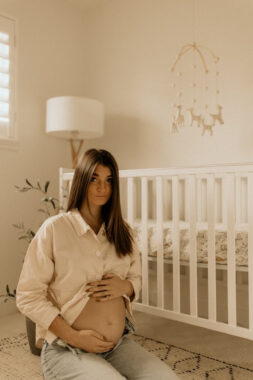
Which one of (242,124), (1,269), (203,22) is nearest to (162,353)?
(1,269)

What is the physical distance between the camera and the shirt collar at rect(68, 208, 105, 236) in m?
1.29

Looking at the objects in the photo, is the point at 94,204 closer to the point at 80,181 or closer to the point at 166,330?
the point at 80,181

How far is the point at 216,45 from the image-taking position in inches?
100

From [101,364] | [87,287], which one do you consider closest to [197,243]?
[87,287]

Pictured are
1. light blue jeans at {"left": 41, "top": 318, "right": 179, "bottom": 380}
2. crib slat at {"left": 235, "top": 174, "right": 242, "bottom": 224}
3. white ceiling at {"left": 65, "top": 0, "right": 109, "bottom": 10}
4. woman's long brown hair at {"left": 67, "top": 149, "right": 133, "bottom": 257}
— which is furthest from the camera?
white ceiling at {"left": 65, "top": 0, "right": 109, "bottom": 10}

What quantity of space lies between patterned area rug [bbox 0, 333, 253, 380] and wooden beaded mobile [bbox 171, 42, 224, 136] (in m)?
1.33

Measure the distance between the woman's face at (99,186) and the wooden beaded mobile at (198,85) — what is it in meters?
1.24

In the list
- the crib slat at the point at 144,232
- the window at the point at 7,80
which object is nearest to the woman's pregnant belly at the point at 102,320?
the crib slat at the point at 144,232

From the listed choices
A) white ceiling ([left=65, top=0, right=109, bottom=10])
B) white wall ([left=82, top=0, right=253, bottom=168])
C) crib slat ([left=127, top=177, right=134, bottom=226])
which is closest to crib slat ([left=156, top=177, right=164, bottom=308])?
crib slat ([left=127, top=177, right=134, bottom=226])

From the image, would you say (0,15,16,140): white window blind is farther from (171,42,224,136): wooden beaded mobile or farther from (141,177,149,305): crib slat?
(141,177,149,305): crib slat

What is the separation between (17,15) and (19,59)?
1.02 ft

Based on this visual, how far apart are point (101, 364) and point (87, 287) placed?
241 millimetres

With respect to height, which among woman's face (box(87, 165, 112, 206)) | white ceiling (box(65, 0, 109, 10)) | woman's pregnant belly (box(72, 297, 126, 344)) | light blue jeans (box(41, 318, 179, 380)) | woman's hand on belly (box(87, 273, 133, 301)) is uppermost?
white ceiling (box(65, 0, 109, 10))

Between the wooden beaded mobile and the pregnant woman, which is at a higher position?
the wooden beaded mobile
